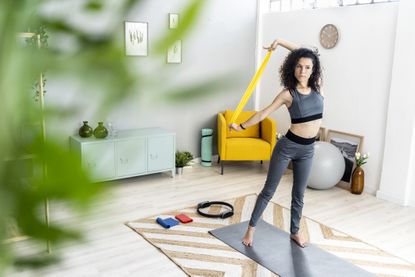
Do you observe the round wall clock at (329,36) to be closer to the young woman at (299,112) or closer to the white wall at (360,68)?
the white wall at (360,68)

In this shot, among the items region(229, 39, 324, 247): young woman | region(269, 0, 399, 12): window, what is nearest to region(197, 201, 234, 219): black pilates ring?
region(229, 39, 324, 247): young woman

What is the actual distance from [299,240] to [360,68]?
7.28ft

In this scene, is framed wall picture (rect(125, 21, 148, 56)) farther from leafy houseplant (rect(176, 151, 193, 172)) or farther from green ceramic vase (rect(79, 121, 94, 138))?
leafy houseplant (rect(176, 151, 193, 172))

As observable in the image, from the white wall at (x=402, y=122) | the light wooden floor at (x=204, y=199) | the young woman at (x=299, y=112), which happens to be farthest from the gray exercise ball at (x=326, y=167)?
the young woman at (x=299, y=112)

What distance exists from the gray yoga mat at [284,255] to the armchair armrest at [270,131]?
1670 millimetres

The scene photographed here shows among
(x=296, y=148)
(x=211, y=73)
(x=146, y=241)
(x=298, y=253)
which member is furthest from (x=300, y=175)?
(x=211, y=73)

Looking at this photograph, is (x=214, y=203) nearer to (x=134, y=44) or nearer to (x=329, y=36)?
(x=329, y=36)

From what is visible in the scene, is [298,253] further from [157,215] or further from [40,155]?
[40,155]

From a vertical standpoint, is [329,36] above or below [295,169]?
above

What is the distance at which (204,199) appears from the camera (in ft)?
14.1

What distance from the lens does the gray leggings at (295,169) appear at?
3088mm

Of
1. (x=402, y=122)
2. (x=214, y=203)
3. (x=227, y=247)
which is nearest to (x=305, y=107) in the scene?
(x=227, y=247)

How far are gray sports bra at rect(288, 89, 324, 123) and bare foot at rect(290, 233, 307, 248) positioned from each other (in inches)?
38.2

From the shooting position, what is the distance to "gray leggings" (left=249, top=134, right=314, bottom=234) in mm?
3088
